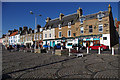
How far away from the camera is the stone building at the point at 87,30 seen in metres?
22.7

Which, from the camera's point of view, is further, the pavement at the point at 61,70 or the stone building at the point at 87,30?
Result: the stone building at the point at 87,30

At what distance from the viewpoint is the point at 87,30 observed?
25.8m

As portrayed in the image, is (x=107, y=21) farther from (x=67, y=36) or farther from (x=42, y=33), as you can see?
(x=42, y=33)

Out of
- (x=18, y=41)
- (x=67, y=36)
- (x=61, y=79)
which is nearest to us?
(x=61, y=79)

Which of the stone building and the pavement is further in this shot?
the stone building

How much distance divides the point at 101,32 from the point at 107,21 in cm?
300

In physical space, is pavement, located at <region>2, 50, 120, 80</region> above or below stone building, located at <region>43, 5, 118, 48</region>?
below

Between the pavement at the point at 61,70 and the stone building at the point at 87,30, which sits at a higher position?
the stone building at the point at 87,30

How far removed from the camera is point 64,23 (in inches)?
1251

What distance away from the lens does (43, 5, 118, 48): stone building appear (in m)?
22.7

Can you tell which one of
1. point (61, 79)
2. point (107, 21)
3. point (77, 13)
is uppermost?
point (77, 13)

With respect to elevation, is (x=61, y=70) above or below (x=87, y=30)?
below

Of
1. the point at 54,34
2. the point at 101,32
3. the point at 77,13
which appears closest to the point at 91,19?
the point at 101,32

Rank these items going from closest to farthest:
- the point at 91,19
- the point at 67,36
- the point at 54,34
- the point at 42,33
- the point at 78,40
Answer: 1. the point at 91,19
2. the point at 78,40
3. the point at 67,36
4. the point at 54,34
5. the point at 42,33
